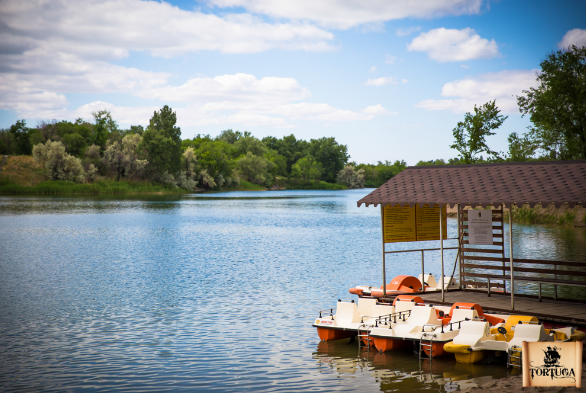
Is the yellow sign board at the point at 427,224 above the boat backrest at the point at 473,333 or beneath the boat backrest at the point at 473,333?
above

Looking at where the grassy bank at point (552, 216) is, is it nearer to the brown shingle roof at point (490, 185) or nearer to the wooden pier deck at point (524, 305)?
the wooden pier deck at point (524, 305)

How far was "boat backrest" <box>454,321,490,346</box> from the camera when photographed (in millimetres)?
10594

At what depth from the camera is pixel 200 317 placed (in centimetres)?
1582

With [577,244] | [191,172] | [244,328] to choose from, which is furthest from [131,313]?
[191,172]

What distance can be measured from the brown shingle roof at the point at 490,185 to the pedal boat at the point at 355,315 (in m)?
2.45

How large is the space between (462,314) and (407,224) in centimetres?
345

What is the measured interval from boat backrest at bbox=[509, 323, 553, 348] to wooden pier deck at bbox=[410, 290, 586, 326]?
97cm

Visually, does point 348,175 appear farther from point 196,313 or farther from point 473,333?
point 473,333

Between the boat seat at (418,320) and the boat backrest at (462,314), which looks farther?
the boat seat at (418,320)

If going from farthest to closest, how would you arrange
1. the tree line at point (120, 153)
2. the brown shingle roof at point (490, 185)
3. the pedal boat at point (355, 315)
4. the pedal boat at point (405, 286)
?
the tree line at point (120, 153) < the pedal boat at point (405, 286) < the pedal boat at point (355, 315) < the brown shingle roof at point (490, 185)

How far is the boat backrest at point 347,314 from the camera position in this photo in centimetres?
1248

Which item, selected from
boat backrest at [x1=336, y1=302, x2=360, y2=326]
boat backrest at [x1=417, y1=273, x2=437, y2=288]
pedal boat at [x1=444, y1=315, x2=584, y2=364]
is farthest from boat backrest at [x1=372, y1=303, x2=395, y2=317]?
boat backrest at [x1=417, y1=273, x2=437, y2=288]

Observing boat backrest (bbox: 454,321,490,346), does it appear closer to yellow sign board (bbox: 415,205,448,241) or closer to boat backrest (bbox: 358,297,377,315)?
boat backrest (bbox: 358,297,377,315)

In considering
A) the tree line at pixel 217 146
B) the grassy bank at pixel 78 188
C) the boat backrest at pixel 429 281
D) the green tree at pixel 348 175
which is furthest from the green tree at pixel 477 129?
the green tree at pixel 348 175
